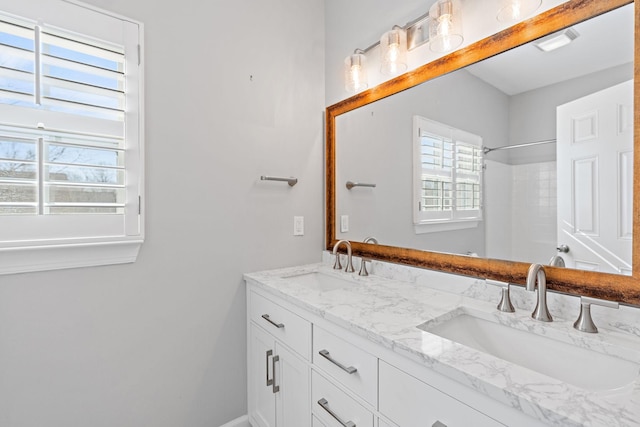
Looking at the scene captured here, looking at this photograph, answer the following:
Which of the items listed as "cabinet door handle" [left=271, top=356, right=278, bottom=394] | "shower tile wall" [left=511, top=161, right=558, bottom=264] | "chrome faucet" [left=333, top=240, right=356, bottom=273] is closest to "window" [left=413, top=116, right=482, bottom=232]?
"shower tile wall" [left=511, top=161, right=558, bottom=264]

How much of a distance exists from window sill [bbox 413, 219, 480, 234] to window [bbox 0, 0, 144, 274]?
132cm

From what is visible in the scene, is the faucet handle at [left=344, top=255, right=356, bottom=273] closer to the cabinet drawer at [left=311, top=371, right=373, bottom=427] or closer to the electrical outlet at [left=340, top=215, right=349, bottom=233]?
the electrical outlet at [left=340, top=215, right=349, bottom=233]

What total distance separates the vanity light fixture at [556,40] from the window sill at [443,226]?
0.67m

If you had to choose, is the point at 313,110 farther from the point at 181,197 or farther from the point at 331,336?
the point at 331,336

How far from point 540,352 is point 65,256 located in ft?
5.84

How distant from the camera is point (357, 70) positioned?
178cm

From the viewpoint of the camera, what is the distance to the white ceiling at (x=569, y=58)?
3.10 ft

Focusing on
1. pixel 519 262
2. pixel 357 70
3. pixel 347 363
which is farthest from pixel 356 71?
pixel 347 363

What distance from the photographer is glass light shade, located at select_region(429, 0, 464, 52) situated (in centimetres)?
128

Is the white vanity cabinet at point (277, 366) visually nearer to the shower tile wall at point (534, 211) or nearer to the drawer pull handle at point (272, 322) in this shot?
the drawer pull handle at point (272, 322)

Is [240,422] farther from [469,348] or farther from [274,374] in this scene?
[469,348]

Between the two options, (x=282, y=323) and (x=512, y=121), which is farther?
(x=282, y=323)

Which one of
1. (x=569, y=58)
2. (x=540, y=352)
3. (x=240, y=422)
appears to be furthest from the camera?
(x=240, y=422)

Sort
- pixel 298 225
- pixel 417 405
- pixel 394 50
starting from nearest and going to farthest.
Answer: pixel 417 405, pixel 394 50, pixel 298 225
